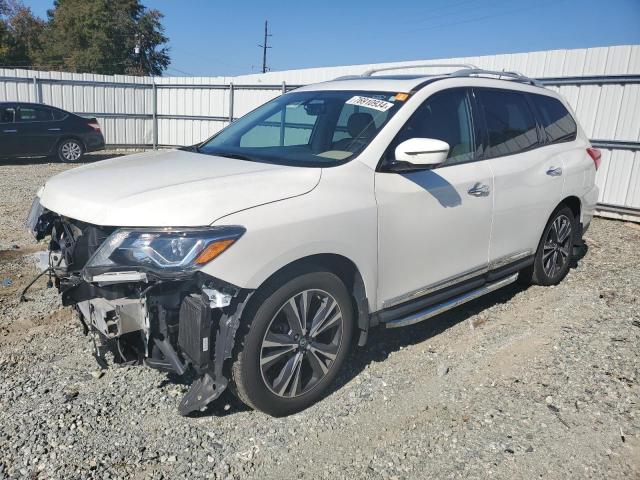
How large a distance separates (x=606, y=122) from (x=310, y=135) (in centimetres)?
698

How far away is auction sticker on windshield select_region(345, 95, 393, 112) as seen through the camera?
12.0 feet

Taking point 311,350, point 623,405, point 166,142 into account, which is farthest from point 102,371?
point 166,142

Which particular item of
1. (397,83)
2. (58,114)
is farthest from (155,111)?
(397,83)

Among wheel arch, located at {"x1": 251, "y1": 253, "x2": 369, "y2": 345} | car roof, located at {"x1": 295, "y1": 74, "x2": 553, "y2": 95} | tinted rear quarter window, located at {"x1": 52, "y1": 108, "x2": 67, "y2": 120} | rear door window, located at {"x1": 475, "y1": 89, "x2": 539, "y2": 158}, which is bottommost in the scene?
wheel arch, located at {"x1": 251, "y1": 253, "x2": 369, "y2": 345}

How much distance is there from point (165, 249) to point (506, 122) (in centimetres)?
311

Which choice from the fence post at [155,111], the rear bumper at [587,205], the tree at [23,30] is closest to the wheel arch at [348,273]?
the rear bumper at [587,205]

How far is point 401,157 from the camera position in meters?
3.39

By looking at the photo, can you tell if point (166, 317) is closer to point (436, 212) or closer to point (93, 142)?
point (436, 212)

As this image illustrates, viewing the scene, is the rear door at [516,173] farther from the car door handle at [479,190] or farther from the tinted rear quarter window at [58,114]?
the tinted rear quarter window at [58,114]

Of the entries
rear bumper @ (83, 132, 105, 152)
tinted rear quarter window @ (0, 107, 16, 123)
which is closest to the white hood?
tinted rear quarter window @ (0, 107, 16, 123)

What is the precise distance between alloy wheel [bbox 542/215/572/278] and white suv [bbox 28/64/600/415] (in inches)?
23.1

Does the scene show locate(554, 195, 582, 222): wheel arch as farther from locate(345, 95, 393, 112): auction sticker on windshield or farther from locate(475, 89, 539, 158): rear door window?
locate(345, 95, 393, 112): auction sticker on windshield

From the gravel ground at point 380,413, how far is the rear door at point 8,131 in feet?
34.1

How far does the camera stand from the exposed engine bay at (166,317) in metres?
2.68
